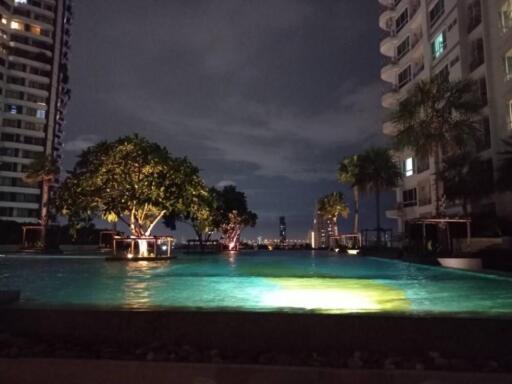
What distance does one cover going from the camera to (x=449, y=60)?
4425 centimetres

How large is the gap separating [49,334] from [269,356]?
121 inches

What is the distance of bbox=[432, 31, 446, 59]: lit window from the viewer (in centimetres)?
4627

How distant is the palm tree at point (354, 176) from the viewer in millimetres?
55438

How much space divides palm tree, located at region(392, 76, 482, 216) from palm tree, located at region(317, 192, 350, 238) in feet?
161

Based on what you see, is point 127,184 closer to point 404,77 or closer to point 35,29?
point 404,77

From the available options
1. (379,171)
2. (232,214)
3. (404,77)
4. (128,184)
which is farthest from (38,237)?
(404,77)

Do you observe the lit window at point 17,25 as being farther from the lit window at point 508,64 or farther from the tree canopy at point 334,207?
the lit window at point 508,64

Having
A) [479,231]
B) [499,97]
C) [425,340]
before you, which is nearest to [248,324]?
[425,340]

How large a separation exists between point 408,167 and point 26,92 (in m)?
82.6

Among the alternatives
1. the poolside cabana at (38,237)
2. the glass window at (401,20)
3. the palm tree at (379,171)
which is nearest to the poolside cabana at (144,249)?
the poolside cabana at (38,237)

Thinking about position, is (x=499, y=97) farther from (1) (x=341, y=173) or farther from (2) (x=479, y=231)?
(1) (x=341, y=173)

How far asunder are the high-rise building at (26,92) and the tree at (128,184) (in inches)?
2858

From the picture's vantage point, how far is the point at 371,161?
A: 54.2 metres

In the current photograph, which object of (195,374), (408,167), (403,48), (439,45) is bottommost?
(195,374)
